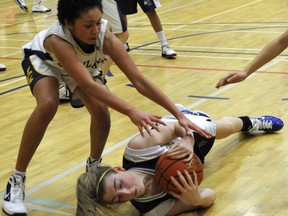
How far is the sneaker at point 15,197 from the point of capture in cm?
327

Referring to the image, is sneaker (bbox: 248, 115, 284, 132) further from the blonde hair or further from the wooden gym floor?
the blonde hair

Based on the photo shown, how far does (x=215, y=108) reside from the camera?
4906mm

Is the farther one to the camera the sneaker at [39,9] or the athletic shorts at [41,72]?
the sneaker at [39,9]

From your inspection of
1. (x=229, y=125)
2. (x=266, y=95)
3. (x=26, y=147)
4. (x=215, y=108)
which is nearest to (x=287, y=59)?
(x=266, y=95)

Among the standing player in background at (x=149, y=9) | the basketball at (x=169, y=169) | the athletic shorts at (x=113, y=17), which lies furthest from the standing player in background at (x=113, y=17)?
the basketball at (x=169, y=169)

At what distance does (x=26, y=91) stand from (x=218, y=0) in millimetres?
6746

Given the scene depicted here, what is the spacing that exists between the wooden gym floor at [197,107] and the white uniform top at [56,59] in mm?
725

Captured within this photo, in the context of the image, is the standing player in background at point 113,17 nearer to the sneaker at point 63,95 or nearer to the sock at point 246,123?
the sneaker at point 63,95

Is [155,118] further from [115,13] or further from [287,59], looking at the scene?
[287,59]

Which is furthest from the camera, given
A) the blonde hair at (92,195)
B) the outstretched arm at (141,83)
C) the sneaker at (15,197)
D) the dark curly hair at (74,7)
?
the sneaker at (15,197)

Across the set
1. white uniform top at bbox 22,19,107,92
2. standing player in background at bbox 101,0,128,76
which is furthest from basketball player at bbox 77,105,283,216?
standing player in background at bbox 101,0,128,76

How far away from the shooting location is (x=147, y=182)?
10.2 ft

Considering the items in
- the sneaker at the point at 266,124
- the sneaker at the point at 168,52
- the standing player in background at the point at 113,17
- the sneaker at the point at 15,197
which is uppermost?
the standing player in background at the point at 113,17

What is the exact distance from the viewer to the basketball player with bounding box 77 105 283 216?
2.83 meters
